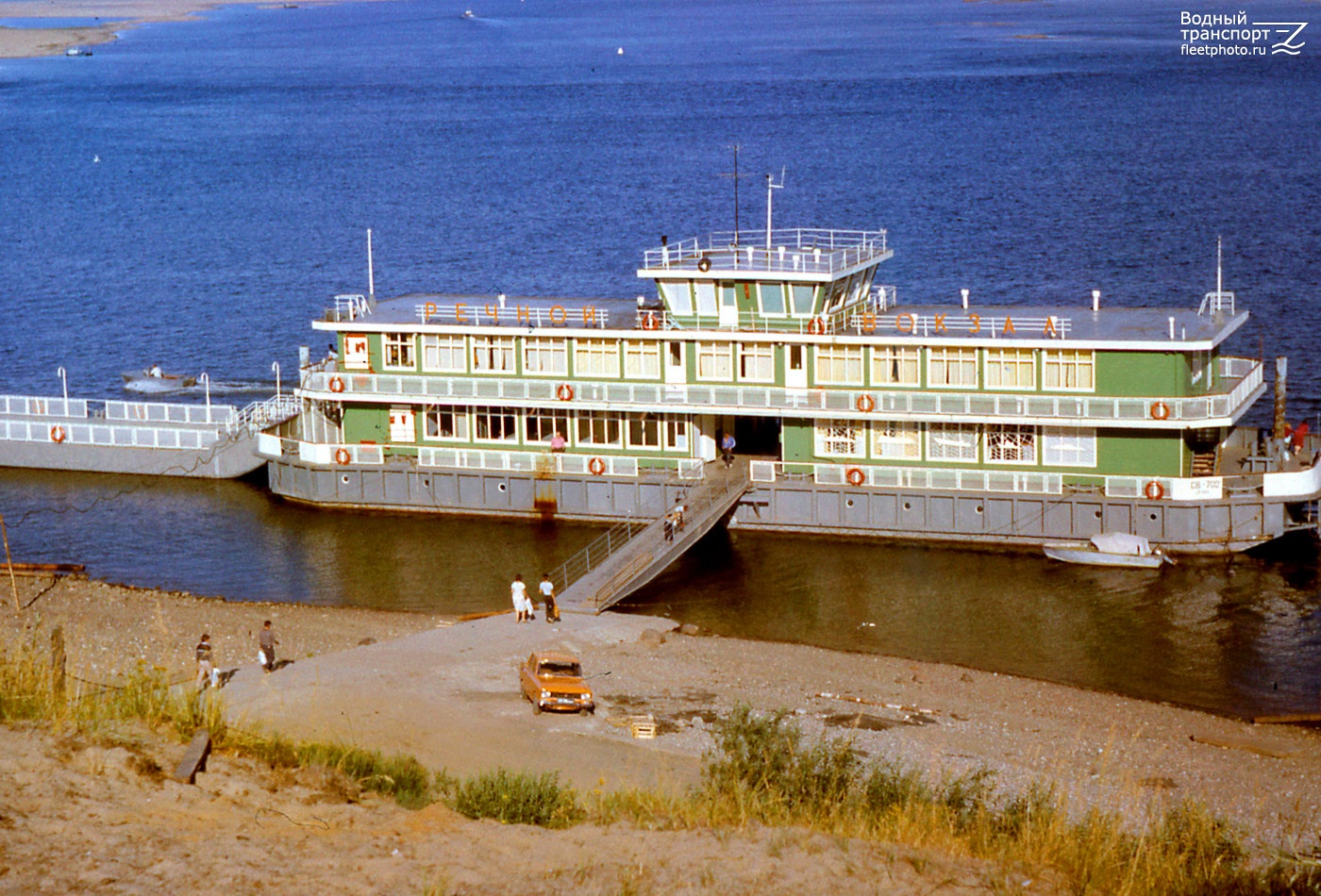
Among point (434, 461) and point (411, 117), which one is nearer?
point (434, 461)

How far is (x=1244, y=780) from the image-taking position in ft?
106

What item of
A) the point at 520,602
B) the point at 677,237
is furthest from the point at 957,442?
the point at 677,237

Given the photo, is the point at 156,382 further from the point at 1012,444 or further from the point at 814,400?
the point at 1012,444

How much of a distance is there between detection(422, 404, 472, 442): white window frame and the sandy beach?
439 inches

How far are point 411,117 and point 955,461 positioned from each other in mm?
143996

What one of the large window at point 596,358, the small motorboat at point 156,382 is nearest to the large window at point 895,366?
the large window at point 596,358

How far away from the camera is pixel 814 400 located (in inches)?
2028

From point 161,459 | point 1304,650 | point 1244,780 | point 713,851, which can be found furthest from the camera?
point 161,459

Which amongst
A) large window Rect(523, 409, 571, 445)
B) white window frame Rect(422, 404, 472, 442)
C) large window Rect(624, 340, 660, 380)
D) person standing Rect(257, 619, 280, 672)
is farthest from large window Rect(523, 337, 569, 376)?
person standing Rect(257, 619, 280, 672)

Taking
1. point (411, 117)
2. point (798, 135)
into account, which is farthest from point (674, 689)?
point (411, 117)

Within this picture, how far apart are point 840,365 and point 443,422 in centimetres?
1320

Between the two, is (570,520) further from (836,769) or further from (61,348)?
(61,348)

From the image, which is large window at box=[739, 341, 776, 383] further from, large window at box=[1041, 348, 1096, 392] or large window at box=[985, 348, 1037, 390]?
large window at box=[1041, 348, 1096, 392]

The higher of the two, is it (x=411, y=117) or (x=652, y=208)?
(x=411, y=117)
